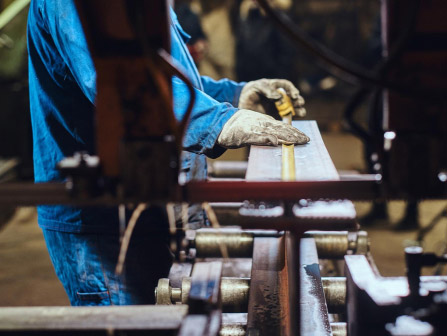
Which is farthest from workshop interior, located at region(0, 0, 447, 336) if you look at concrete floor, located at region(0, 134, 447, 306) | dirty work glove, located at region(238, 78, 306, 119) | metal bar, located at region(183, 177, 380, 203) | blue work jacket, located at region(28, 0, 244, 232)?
concrete floor, located at region(0, 134, 447, 306)

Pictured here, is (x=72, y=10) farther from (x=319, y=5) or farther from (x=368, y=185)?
(x=319, y=5)

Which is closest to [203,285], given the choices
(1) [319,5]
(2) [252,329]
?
(2) [252,329]

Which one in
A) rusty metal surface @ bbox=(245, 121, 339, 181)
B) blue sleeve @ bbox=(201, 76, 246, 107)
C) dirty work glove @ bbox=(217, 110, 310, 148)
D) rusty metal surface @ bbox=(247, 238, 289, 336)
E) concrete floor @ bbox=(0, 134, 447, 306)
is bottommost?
concrete floor @ bbox=(0, 134, 447, 306)

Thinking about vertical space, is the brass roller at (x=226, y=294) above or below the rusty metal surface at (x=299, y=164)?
below

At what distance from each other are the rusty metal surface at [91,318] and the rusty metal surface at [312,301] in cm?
37

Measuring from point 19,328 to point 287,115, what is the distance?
4.69 ft

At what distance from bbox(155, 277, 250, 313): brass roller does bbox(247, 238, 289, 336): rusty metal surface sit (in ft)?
0.16

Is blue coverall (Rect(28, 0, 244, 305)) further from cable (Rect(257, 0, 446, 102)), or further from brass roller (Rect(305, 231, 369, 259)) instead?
cable (Rect(257, 0, 446, 102))

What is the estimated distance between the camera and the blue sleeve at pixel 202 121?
151 cm

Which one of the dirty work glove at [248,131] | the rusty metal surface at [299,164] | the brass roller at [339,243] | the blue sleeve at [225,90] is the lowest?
the brass roller at [339,243]

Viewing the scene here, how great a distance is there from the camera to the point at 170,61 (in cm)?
104

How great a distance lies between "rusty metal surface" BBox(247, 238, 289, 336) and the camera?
1331mm

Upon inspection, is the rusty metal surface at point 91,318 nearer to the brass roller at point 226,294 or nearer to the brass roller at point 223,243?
the brass roller at point 226,294

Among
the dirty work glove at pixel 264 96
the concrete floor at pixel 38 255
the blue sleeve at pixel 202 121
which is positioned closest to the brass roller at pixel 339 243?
the dirty work glove at pixel 264 96
